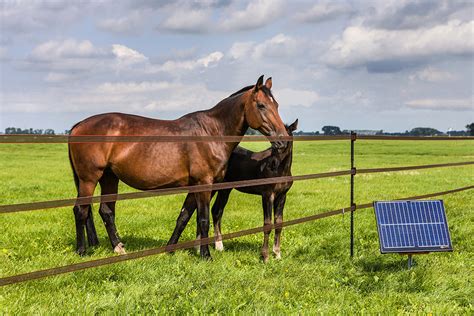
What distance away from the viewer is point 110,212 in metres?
7.32

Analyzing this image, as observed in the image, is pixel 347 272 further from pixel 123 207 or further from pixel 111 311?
pixel 123 207

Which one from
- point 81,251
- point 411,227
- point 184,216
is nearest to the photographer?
point 411,227

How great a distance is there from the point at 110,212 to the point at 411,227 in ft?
14.1

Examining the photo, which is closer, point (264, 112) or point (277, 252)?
point (264, 112)

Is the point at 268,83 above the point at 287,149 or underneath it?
above

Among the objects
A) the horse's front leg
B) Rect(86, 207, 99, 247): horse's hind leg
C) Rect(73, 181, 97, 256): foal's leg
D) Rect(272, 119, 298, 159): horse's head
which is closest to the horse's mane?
Rect(272, 119, 298, 159): horse's head

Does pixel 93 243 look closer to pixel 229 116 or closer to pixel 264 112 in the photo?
pixel 229 116

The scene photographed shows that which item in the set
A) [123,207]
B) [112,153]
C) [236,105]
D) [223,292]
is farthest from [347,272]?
[123,207]

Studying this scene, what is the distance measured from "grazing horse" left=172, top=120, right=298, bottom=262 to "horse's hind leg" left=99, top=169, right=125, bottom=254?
1.08m

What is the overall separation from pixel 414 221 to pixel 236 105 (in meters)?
2.95

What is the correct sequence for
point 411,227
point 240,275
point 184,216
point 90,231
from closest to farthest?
point 240,275
point 411,227
point 184,216
point 90,231

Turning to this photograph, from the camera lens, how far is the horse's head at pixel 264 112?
660cm

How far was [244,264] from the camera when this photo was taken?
22.1ft

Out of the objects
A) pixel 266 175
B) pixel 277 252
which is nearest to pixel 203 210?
pixel 266 175
